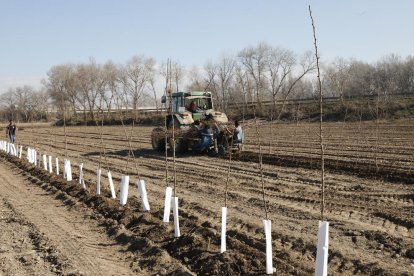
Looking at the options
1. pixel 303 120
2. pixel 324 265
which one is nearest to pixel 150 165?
pixel 324 265

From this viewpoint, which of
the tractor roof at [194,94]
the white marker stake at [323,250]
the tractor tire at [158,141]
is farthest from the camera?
the tractor tire at [158,141]

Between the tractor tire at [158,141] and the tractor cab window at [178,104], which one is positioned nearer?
the tractor cab window at [178,104]

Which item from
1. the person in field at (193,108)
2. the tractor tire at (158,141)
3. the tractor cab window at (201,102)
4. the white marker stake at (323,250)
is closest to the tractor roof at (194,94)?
the tractor cab window at (201,102)

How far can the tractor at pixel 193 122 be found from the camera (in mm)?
16641

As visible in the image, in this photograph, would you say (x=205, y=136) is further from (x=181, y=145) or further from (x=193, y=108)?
(x=193, y=108)

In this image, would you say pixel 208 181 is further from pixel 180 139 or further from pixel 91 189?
pixel 180 139

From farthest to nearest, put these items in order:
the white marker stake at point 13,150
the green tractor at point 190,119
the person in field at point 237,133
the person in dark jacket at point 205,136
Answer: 1. the white marker stake at point 13,150
2. the green tractor at point 190,119
3. the person in dark jacket at point 205,136
4. the person in field at point 237,133

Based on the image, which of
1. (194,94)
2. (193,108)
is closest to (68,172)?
(193,108)

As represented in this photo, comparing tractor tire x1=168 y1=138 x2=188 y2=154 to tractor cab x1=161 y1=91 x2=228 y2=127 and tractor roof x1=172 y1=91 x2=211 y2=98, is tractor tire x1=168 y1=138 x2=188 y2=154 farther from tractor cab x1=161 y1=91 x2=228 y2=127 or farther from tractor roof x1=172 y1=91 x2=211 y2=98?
tractor roof x1=172 y1=91 x2=211 y2=98

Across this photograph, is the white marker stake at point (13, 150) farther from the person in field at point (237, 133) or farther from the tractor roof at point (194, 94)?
the person in field at point (237, 133)

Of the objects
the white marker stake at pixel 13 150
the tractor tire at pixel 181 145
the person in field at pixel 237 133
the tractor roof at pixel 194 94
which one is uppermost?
the tractor roof at pixel 194 94

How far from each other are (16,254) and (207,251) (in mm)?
2528

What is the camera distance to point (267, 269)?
5184 mm

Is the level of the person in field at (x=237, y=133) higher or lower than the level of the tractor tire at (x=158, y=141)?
higher
